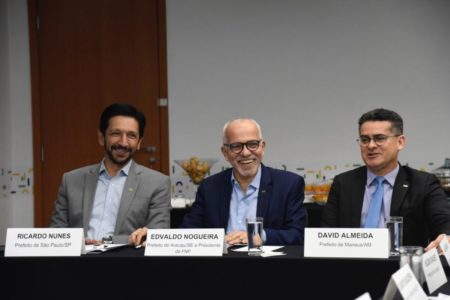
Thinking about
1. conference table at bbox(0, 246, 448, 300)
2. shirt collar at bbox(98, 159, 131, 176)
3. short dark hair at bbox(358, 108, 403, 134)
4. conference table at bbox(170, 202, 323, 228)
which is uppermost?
short dark hair at bbox(358, 108, 403, 134)

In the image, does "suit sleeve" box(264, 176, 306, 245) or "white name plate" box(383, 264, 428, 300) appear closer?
"white name plate" box(383, 264, 428, 300)

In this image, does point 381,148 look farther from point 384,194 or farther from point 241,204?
point 241,204

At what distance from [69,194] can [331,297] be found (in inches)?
60.9

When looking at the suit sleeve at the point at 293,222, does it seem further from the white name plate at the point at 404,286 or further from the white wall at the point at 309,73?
the white wall at the point at 309,73

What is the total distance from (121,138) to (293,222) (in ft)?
2.90

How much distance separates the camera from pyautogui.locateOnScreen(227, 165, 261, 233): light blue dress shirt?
10.2 feet

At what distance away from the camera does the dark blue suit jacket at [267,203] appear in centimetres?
306

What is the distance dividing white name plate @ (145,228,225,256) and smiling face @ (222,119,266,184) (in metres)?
0.80

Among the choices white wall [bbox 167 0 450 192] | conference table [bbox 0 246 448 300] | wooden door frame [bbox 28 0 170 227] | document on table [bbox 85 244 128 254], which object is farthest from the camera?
wooden door frame [bbox 28 0 170 227]

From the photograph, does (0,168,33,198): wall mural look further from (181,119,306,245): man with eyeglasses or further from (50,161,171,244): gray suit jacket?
(181,119,306,245): man with eyeglasses

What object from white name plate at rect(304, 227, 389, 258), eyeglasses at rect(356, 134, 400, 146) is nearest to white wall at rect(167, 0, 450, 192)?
eyeglasses at rect(356, 134, 400, 146)

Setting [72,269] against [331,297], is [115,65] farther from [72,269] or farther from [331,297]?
[331,297]

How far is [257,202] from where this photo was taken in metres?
3.08

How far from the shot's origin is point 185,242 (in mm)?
2293
